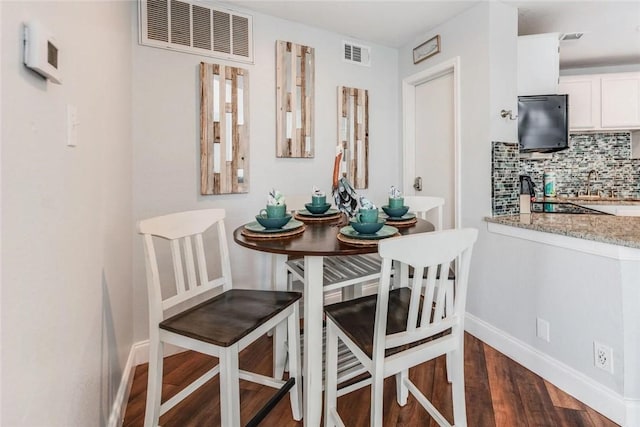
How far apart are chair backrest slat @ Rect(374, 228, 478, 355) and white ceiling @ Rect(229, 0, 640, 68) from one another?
2.04m

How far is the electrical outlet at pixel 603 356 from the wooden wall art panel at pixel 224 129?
2289 mm

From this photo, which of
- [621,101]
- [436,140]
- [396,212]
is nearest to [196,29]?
[396,212]

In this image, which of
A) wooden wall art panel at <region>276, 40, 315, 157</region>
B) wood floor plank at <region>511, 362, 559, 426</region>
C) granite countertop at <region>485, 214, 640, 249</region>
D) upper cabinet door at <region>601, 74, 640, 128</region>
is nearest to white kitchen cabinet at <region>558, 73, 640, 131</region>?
upper cabinet door at <region>601, 74, 640, 128</region>

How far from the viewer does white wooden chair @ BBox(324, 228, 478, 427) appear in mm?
1122

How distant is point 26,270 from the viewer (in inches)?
28.3

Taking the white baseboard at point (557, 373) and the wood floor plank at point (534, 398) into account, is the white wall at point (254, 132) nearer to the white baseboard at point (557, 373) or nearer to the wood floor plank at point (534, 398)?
the white baseboard at point (557, 373)

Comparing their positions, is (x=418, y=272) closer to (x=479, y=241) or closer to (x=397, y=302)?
(x=397, y=302)

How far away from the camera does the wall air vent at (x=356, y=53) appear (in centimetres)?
296

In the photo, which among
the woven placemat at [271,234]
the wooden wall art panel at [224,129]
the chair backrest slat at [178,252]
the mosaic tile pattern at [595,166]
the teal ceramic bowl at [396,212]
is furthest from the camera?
the mosaic tile pattern at [595,166]

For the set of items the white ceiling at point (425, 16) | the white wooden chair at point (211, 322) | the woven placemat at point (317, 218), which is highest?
the white ceiling at point (425, 16)

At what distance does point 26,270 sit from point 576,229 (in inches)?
90.1

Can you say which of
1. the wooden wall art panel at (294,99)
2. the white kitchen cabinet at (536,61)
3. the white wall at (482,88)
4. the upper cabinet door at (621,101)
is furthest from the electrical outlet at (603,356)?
the upper cabinet door at (621,101)

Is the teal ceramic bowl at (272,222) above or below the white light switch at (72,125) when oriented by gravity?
below

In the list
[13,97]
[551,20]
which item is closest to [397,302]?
[13,97]
